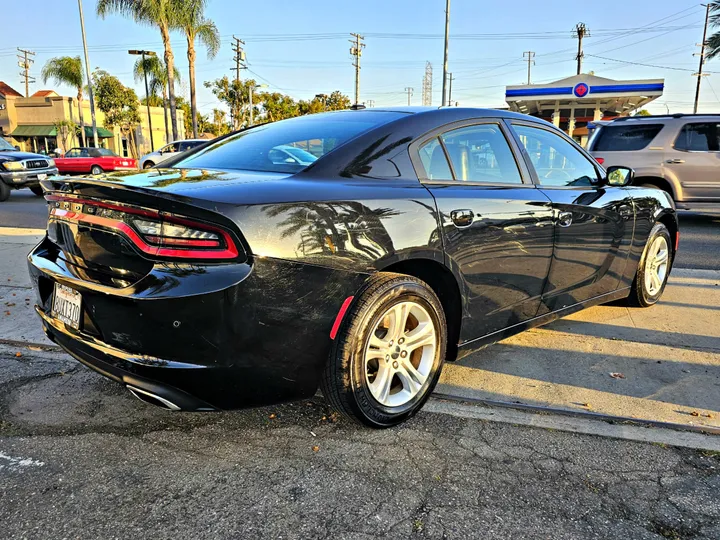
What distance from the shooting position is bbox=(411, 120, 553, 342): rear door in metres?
2.85

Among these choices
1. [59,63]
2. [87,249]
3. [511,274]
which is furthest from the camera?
[59,63]

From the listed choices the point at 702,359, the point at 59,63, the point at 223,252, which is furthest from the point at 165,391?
the point at 59,63

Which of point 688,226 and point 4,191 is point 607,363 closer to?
point 688,226

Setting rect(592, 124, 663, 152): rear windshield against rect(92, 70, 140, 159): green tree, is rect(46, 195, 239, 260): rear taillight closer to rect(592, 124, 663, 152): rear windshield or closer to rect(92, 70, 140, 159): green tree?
rect(592, 124, 663, 152): rear windshield

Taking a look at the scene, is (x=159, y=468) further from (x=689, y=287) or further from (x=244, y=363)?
(x=689, y=287)

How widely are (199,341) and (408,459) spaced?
1.06m

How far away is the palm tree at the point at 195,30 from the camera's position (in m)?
31.7

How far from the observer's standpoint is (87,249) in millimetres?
2383

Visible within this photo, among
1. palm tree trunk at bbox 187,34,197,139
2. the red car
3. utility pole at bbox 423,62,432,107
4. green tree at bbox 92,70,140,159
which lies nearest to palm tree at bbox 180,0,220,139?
palm tree trunk at bbox 187,34,197,139

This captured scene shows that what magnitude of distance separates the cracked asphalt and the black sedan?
301 mm

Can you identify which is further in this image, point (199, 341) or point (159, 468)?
point (159, 468)

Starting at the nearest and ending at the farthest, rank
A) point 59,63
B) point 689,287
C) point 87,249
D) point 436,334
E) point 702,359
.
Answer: point 87,249 < point 436,334 < point 702,359 < point 689,287 < point 59,63

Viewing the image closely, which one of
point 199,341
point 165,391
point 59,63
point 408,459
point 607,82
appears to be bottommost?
point 408,459

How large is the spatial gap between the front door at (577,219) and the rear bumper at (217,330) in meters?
1.66
